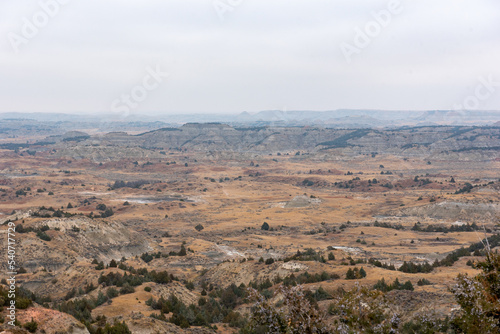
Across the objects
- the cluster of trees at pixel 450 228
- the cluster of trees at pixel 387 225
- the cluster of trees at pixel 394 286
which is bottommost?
the cluster of trees at pixel 387 225

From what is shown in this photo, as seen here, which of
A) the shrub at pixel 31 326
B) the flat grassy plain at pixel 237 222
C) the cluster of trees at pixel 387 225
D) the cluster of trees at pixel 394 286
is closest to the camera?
the shrub at pixel 31 326

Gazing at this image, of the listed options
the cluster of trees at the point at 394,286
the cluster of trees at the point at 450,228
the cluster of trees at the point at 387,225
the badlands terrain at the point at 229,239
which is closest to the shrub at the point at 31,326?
the badlands terrain at the point at 229,239

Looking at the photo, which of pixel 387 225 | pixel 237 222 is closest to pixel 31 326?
pixel 237 222

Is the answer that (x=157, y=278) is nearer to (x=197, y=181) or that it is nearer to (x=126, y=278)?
(x=126, y=278)

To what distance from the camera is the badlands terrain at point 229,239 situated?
60.6 feet

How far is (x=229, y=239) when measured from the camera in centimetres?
5256

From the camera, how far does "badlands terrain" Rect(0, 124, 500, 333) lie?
18469 millimetres

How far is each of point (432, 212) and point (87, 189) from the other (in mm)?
81620

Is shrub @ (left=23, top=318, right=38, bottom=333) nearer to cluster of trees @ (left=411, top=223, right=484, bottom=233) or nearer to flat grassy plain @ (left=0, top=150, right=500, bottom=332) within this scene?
flat grassy plain @ (left=0, top=150, right=500, bottom=332)

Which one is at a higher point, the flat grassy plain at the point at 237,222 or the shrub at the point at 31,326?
the shrub at the point at 31,326

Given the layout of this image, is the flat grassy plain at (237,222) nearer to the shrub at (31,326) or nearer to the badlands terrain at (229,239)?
the badlands terrain at (229,239)

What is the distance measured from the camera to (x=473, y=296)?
9461mm

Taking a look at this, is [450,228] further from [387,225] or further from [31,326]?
[31,326]

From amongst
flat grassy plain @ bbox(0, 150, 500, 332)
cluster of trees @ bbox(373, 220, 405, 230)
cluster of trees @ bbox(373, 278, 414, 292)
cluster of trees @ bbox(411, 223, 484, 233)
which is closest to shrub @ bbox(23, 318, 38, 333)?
flat grassy plain @ bbox(0, 150, 500, 332)
